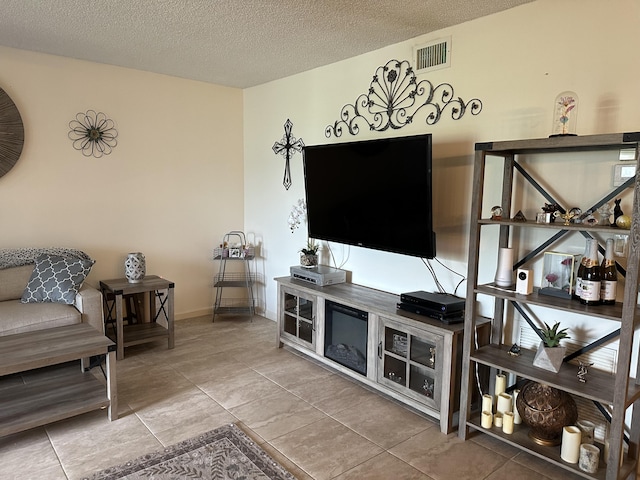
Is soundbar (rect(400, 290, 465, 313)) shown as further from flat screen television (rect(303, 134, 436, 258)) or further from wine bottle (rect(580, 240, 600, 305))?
wine bottle (rect(580, 240, 600, 305))

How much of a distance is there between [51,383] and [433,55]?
3.25 meters

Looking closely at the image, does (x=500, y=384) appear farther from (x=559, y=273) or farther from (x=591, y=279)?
(x=591, y=279)

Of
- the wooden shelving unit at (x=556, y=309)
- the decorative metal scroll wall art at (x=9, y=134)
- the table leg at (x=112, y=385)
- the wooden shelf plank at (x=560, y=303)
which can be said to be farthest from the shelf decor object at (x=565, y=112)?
the decorative metal scroll wall art at (x=9, y=134)

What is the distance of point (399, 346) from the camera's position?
9.41 feet

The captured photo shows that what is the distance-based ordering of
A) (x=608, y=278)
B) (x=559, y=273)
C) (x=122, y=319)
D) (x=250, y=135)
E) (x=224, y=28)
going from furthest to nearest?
(x=250, y=135)
(x=122, y=319)
(x=224, y=28)
(x=559, y=273)
(x=608, y=278)

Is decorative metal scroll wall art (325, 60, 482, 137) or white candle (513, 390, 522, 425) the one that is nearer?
white candle (513, 390, 522, 425)

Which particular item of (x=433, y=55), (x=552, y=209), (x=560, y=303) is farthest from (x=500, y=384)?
(x=433, y=55)

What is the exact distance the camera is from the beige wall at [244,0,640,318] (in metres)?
2.25

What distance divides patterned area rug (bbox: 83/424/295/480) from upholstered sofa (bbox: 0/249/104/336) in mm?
1346

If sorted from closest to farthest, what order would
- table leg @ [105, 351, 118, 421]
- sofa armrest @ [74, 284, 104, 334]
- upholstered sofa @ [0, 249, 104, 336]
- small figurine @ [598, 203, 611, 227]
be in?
small figurine @ [598, 203, 611, 227] < table leg @ [105, 351, 118, 421] < upholstered sofa @ [0, 249, 104, 336] < sofa armrest @ [74, 284, 104, 334]

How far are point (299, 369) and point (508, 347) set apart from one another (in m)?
1.55

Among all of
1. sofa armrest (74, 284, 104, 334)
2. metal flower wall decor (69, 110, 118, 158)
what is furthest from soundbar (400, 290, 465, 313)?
metal flower wall decor (69, 110, 118, 158)

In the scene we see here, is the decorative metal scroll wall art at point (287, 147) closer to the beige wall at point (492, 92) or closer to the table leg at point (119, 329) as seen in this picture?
the beige wall at point (492, 92)

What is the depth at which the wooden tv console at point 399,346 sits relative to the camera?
102 inches
